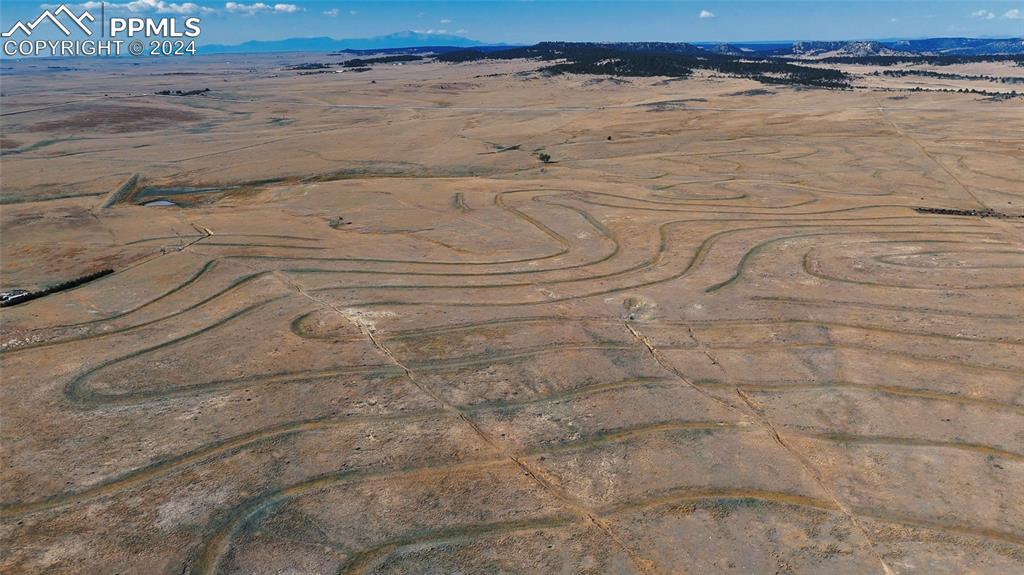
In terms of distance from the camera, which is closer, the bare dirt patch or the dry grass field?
the dry grass field

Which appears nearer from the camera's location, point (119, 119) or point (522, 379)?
point (522, 379)

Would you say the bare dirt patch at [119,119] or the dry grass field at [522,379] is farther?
the bare dirt patch at [119,119]

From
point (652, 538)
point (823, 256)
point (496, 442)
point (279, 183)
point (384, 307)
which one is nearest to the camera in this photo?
point (652, 538)

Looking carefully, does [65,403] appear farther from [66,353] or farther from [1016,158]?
[1016,158]

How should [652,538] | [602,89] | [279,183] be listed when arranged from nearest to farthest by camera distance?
[652,538]
[279,183]
[602,89]

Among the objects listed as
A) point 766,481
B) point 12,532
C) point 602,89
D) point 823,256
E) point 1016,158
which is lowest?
point 12,532

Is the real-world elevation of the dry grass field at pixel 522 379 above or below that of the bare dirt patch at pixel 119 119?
below

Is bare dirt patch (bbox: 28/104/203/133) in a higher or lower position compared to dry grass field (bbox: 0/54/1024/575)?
higher

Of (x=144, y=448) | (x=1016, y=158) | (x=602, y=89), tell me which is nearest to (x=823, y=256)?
(x=144, y=448)
